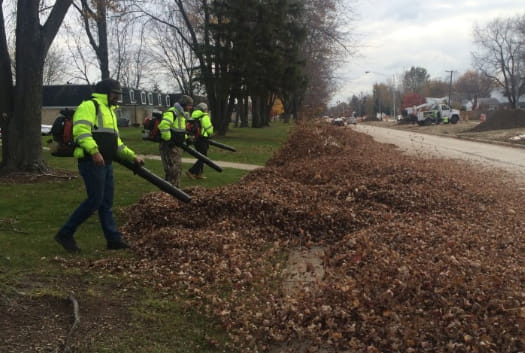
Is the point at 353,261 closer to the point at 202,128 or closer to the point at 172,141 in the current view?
the point at 172,141

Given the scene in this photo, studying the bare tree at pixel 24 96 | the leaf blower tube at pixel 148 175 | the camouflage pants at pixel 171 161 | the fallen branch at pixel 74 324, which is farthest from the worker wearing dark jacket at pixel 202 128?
the fallen branch at pixel 74 324

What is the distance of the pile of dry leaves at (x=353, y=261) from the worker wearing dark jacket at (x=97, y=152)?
72cm

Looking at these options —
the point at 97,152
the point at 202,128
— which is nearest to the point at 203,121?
the point at 202,128

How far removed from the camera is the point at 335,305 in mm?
4172

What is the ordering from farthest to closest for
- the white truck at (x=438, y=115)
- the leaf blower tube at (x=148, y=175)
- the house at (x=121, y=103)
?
the white truck at (x=438, y=115) → the house at (x=121, y=103) → the leaf blower tube at (x=148, y=175)

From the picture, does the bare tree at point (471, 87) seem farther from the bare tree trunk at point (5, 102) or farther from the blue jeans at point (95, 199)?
the blue jeans at point (95, 199)

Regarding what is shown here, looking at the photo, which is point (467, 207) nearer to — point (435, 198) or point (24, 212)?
point (435, 198)

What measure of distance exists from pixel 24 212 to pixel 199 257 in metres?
3.76

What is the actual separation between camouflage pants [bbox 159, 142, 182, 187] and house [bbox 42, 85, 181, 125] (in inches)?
1560

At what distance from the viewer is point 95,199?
5.68 m

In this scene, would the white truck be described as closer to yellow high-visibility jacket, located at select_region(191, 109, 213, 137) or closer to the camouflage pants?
yellow high-visibility jacket, located at select_region(191, 109, 213, 137)

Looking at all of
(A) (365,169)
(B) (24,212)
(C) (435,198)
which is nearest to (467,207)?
(C) (435,198)

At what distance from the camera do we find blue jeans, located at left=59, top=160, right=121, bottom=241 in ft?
18.5

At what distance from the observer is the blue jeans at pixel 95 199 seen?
5637 millimetres
